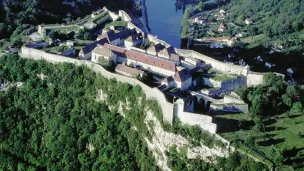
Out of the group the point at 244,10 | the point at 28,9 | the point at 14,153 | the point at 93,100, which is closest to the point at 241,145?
the point at 93,100

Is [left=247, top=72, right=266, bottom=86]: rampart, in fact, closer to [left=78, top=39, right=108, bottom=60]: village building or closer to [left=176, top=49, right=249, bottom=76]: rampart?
[left=176, top=49, right=249, bottom=76]: rampart

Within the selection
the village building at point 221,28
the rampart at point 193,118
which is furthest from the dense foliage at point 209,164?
the village building at point 221,28

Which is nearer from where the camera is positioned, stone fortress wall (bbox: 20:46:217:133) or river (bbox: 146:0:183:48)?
stone fortress wall (bbox: 20:46:217:133)

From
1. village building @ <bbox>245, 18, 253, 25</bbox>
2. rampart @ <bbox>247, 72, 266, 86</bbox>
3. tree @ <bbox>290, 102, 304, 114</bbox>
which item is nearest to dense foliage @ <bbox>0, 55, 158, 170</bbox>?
rampart @ <bbox>247, 72, 266, 86</bbox>

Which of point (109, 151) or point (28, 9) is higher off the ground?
point (28, 9)

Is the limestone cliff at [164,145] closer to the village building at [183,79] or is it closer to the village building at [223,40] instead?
the village building at [183,79]

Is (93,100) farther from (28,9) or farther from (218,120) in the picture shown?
(28,9)

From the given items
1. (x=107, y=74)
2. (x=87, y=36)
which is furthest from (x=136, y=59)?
(x=87, y=36)
